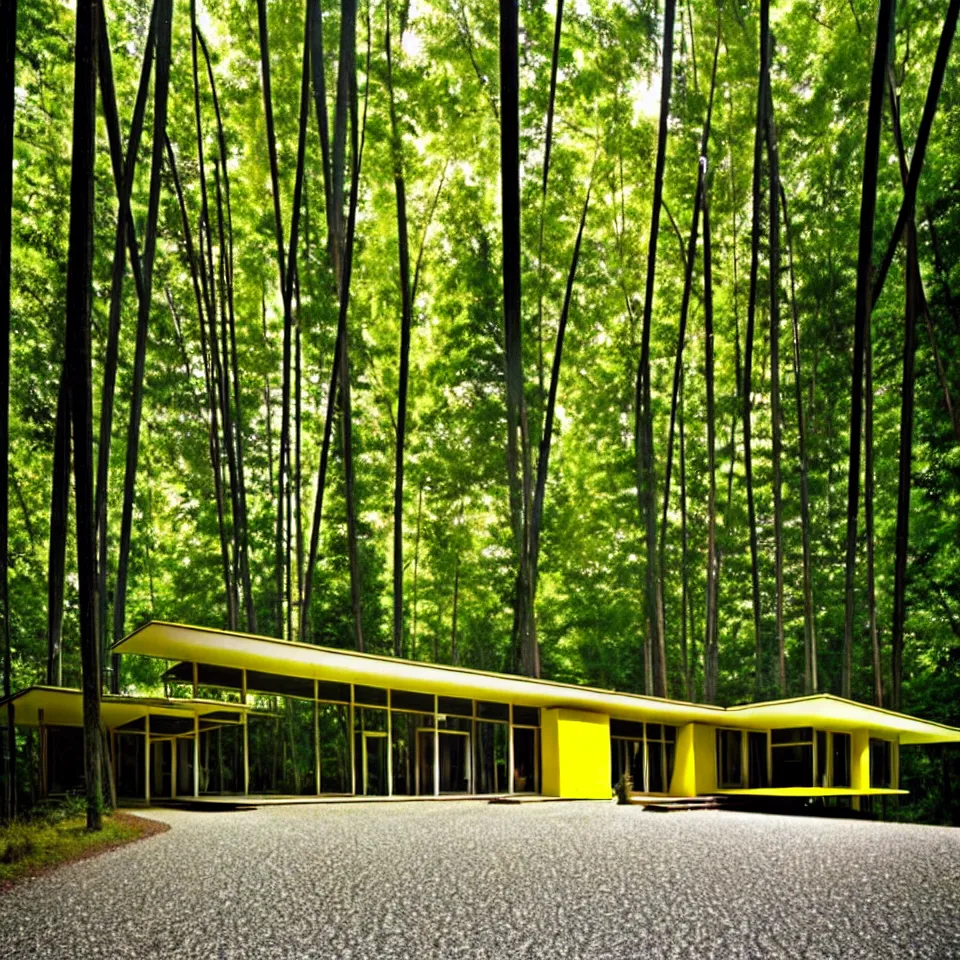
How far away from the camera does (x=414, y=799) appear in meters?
14.1

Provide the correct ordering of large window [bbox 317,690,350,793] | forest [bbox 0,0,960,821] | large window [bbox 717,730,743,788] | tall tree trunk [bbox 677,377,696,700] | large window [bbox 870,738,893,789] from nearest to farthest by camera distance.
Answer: forest [bbox 0,0,960,821], large window [bbox 717,730,743,788], tall tree trunk [bbox 677,377,696,700], large window [bbox 870,738,893,789], large window [bbox 317,690,350,793]

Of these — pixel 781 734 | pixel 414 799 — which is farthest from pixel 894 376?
pixel 414 799

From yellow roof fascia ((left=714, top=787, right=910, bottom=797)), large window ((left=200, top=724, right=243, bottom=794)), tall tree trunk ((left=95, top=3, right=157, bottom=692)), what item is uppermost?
tall tree trunk ((left=95, top=3, right=157, bottom=692))

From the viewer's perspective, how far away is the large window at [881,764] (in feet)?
63.7

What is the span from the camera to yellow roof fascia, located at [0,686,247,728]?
42.6 feet

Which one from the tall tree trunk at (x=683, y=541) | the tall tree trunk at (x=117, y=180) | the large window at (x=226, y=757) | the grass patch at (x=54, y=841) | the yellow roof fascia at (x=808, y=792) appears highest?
the tall tree trunk at (x=117, y=180)

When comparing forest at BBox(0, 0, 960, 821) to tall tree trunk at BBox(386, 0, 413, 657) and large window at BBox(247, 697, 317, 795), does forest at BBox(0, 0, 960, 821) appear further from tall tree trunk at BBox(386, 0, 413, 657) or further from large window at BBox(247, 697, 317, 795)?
large window at BBox(247, 697, 317, 795)

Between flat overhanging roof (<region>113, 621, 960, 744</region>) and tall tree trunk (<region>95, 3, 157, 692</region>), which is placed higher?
tall tree trunk (<region>95, 3, 157, 692</region>)

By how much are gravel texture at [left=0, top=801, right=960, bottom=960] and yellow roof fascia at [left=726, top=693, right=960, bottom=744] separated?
23.2 ft

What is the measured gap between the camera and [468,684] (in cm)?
1384

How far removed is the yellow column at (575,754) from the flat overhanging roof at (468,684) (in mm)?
218

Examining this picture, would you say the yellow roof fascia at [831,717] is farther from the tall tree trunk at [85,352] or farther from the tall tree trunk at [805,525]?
the tall tree trunk at [85,352]

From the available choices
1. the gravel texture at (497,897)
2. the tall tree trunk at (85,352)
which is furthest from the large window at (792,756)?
the tall tree trunk at (85,352)

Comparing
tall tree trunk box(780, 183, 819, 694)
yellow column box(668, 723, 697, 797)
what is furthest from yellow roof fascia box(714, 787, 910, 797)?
tall tree trunk box(780, 183, 819, 694)
